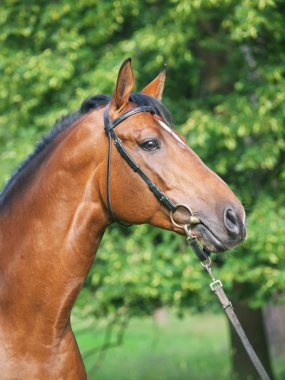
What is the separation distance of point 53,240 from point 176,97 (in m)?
5.33

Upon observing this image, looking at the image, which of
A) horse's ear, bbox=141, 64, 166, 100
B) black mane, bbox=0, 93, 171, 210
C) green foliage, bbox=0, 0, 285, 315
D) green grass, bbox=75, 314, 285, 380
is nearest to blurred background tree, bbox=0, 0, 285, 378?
green foliage, bbox=0, 0, 285, 315

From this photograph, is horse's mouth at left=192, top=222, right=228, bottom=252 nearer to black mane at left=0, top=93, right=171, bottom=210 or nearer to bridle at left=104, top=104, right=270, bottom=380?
bridle at left=104, top=104, right=270, bottom=380

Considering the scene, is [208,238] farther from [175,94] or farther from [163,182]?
[175,94]

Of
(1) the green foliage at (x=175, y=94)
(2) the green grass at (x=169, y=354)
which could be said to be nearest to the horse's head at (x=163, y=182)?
(1) the green foliage at (x=175, y=94)

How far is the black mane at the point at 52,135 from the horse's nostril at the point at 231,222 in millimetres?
600

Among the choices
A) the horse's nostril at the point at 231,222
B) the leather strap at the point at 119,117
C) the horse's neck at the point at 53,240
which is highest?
the leather strap at the point at 119,117

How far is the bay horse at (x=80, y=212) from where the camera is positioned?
3494 mm

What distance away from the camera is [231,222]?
3.47 m

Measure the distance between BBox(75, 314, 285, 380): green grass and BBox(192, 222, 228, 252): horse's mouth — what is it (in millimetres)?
5492

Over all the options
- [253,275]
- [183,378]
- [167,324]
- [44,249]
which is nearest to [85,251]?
[44,249]

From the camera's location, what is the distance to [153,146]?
3.60m

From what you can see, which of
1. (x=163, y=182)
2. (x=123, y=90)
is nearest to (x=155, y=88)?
(x=123, y=90)

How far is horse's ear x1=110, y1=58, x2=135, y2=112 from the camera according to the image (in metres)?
3.64

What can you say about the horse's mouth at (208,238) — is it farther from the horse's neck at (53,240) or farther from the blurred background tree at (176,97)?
the blurred background tree at (176,97)
